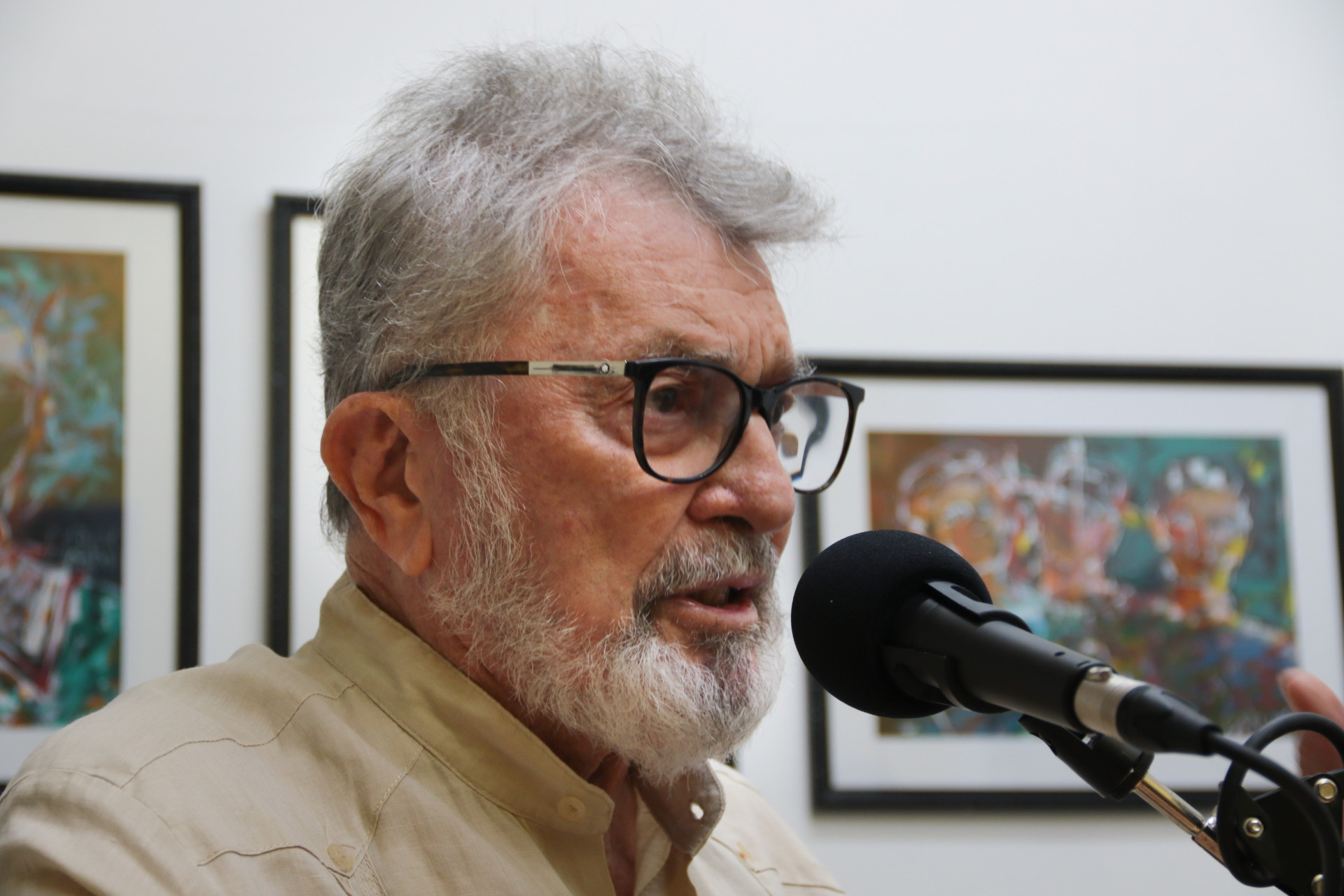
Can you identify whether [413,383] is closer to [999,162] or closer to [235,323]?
[235,323]

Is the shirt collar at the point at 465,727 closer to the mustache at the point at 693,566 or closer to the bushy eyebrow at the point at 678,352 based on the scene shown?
the mustache at the point at 693,566

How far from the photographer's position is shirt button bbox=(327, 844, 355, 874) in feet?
2.69

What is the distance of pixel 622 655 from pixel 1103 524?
3.70 feet

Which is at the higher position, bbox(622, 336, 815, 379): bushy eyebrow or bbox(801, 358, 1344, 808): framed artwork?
bbox(622, 336, 815, 379): bushy eyebrow

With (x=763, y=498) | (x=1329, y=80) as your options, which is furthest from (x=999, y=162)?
(x=763, y=498)

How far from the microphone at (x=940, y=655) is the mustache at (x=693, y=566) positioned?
101 millimetres

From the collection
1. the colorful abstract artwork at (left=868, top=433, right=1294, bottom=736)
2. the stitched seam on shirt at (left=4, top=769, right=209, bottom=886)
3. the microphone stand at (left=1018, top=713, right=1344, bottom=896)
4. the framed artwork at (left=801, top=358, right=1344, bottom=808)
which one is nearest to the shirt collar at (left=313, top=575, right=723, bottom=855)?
the stitched seam on shirt at (left=4, top=769, right=209, bottom=886)

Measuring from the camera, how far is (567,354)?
0.94m

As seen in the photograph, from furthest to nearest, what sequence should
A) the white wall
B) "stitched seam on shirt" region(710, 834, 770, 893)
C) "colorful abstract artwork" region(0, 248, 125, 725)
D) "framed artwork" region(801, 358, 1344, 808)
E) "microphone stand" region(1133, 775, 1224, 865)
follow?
1. "framed artwork" region(801, 358, 1344, 808)
2. the white wall
3. "colorful abstract artwork" region(0, 248, 125, 725)
4. "stitched seam on shirt" region(710, 834, 770, 893)
5. "microphone stand" region(1133, 775, 1224, 865)

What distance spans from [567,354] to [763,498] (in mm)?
199

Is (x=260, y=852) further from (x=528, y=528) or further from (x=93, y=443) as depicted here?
(x=93, y=443)

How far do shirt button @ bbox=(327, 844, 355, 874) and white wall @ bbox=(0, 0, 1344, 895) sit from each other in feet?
2.50

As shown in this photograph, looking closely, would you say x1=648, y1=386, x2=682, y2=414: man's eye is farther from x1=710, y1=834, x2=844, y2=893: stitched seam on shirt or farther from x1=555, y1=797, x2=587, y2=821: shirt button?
x1=710, y1=834, x2=844, y2=893: stitched seam on shirt

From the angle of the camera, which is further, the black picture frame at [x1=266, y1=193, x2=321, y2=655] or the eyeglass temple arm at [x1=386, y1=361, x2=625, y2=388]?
the black picture frame at [x1=266, y1=193, x2=321, y2=655]
